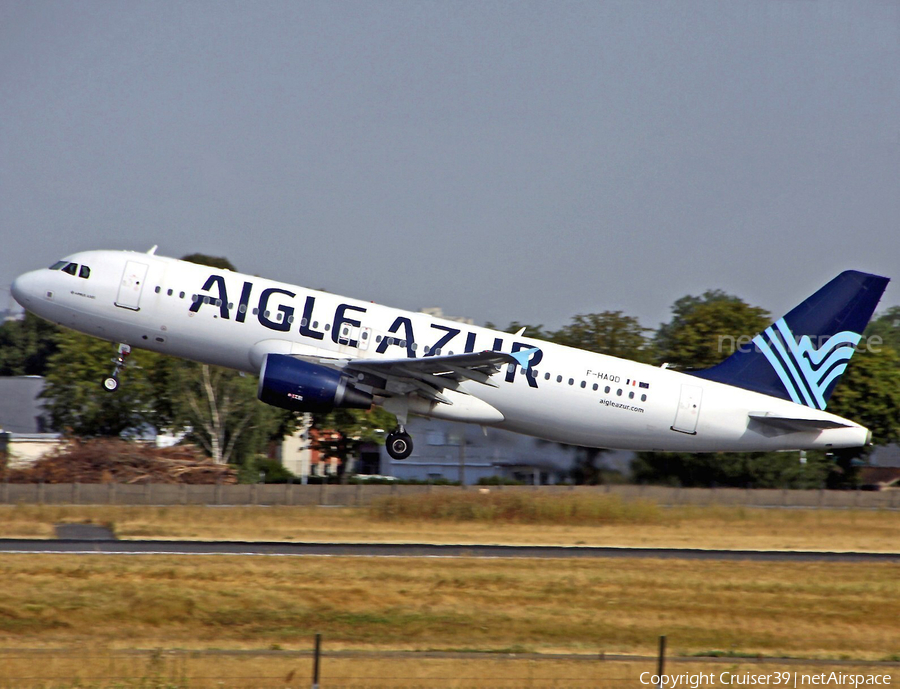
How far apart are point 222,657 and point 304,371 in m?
13.1

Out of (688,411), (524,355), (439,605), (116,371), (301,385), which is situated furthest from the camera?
(688,411)

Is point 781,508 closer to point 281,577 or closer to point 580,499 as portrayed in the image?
point 580,499

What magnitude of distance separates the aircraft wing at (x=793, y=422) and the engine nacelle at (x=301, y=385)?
12.9 metres

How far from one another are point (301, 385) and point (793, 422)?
600 inches

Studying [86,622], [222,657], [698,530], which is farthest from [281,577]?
[698,530]

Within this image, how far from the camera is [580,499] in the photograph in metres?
38.6

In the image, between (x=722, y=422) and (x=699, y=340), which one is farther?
(x=699, y=340)

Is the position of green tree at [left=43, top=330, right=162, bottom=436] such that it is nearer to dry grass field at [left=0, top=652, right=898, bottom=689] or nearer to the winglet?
the winglet

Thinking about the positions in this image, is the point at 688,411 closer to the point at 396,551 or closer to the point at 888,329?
the point at 396,551

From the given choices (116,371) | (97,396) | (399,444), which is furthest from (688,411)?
(97,396)

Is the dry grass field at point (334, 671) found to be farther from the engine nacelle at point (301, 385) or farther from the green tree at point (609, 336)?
the green tree at point (609, 336)

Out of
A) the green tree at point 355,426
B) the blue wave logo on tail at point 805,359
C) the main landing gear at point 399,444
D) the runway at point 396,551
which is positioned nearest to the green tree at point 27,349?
the green tree at point 355,426

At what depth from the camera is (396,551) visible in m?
29.1

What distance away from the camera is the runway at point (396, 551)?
27.9 meters
